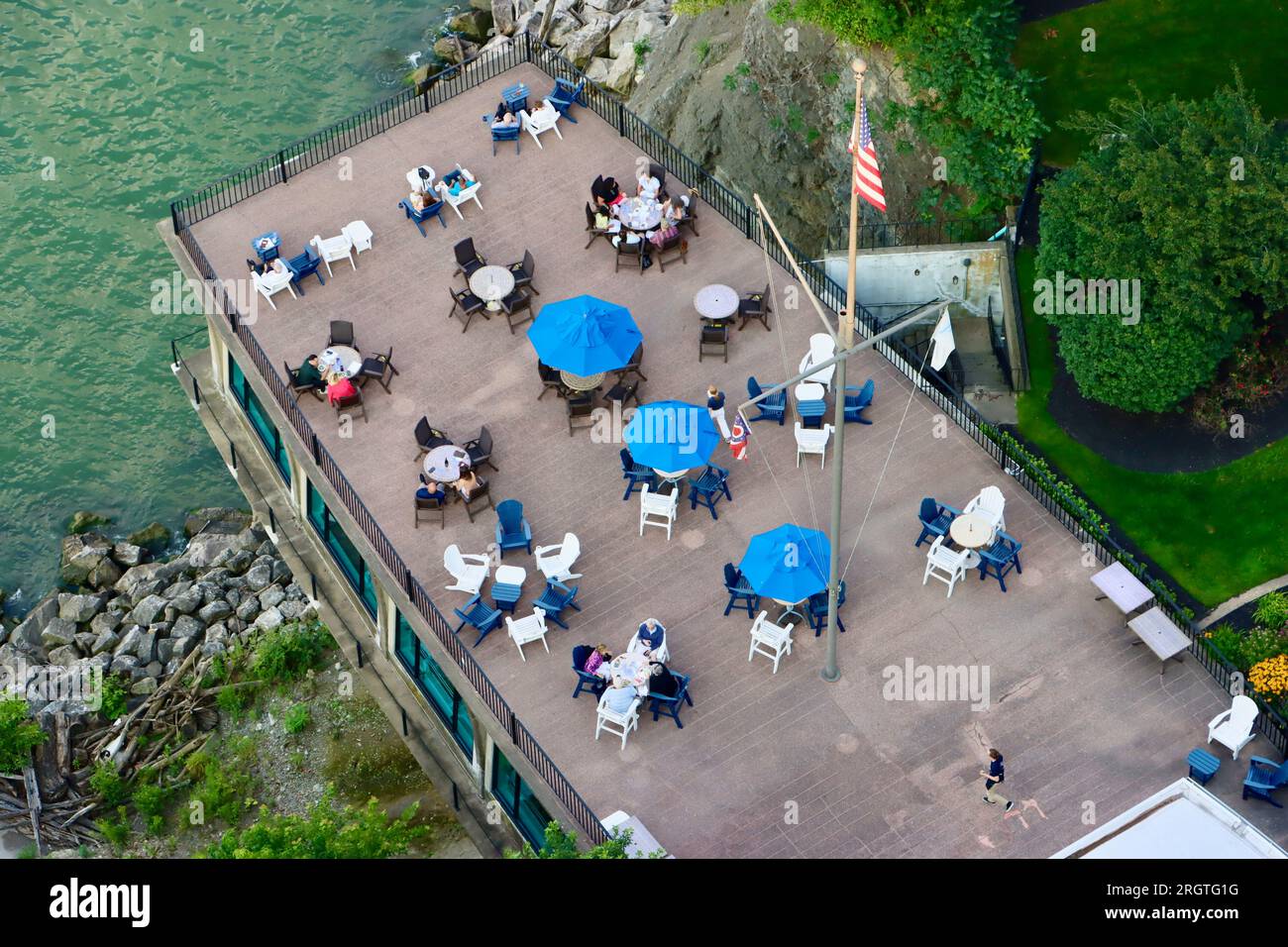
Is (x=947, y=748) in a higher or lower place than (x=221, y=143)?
higher

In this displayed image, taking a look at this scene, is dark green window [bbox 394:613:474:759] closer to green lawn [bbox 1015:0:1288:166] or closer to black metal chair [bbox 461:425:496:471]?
black metal chair [bbox 461:425:496:471]

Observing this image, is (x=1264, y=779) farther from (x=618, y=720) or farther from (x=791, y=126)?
(x=791, y=126)

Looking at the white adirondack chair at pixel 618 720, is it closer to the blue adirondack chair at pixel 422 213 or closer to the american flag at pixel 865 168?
the american flag at pixel 865 168

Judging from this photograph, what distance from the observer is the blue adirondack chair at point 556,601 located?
4075 centimetres

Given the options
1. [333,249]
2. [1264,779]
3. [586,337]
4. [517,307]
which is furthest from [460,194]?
[1264,779]

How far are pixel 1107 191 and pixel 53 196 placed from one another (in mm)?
36351

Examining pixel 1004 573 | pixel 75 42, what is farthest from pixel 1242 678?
pixel 75 42

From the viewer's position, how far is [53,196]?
65.7 m

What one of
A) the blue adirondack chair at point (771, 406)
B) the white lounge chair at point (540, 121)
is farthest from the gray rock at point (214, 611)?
the blue adirondack chair at point (771, 406)

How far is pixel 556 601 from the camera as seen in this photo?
40906mm

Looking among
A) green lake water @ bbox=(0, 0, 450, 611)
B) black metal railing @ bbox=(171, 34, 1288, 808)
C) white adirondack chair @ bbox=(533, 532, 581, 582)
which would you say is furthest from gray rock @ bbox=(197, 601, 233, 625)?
white adirondack chair @ bbox=(533, 532, 581, 582)

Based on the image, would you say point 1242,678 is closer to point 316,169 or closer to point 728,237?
point 728,237

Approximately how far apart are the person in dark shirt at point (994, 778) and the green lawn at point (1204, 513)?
10403mm
